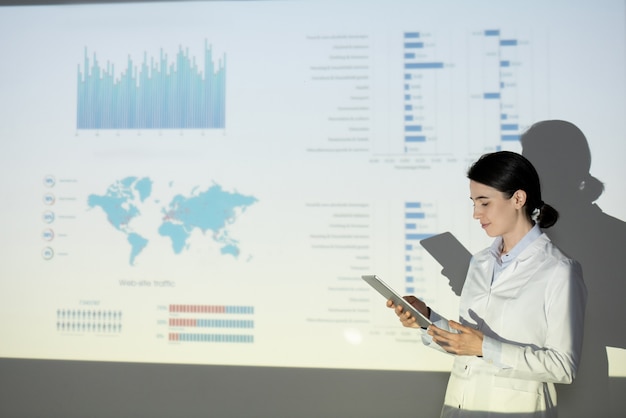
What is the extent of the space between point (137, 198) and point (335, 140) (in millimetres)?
944

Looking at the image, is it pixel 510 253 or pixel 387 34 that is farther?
pixel 387 34

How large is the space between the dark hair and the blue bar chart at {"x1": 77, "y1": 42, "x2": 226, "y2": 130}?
134cm

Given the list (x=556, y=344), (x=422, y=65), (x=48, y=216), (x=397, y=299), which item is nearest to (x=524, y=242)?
(x=556, y=344)

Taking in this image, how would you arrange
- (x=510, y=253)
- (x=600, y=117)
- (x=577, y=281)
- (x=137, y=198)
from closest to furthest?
(x=577, y=281) < (x=510, y=253) < (x=600, y=117) < (x=137, y=198)

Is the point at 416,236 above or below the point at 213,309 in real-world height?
above

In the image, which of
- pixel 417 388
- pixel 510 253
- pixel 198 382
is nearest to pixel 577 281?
pixel 510 253

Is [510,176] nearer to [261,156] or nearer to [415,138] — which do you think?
[415,138]

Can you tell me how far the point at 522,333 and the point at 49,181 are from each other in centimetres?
218

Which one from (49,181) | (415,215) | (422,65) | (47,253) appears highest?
(422,65)

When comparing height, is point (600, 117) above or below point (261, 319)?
above

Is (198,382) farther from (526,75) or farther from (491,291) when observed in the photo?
(526,75)

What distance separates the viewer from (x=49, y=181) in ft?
9.11

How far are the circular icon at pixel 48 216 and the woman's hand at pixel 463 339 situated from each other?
191 cm

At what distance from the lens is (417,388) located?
2.59m
